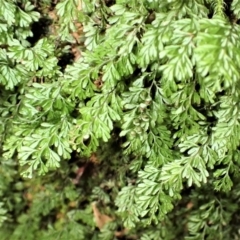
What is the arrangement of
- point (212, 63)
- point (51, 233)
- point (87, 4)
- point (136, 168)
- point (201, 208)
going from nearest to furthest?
point (212, 63) → point (87, 4) → point (136, 168) → point (201, 208) → point (51, 233)

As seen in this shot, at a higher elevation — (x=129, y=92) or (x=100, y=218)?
(x=129, y=92)

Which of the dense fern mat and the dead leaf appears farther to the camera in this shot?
the dead leaf

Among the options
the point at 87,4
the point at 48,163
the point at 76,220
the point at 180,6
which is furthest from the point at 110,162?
the point at 180,6

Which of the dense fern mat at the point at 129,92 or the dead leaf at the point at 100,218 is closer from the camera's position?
the dense fern mat at the point at 129,92

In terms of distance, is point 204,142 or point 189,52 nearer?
point 189,52

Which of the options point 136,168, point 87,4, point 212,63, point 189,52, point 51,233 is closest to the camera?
point 212,63

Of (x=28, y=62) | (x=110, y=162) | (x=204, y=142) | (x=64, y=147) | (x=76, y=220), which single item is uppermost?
(x=28, y=62)

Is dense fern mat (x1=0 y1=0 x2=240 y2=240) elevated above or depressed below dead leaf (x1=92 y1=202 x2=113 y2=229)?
above

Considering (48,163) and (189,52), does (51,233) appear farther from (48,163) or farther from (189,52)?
(189,52)

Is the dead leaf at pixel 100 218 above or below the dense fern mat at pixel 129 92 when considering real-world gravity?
below

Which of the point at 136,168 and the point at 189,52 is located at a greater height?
the point at 189,52

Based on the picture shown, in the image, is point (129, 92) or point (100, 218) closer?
point (129, 92)
